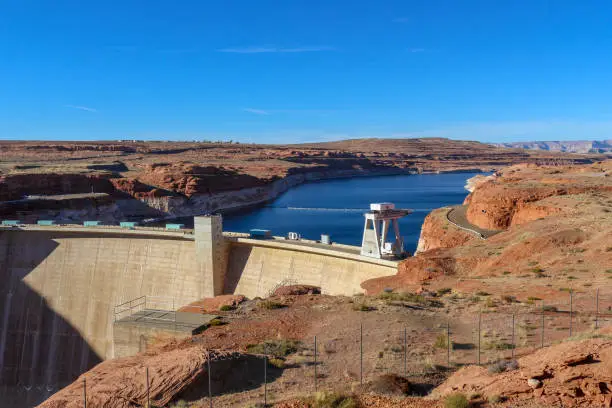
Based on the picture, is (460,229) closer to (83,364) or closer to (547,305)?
(547,305)

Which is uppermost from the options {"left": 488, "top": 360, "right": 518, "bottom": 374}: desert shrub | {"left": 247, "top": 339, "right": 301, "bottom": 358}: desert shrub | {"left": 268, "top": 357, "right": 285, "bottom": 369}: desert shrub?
{"left": 488, "top": 360, "right": 518, "bottom": 374}: desert shrub

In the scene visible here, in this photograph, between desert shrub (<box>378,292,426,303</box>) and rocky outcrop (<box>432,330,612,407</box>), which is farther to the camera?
desert shrub (<box>378,292,426,303</box>)

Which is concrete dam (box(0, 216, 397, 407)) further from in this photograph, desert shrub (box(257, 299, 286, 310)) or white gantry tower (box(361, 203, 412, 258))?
desert shrub (box(257, 299, 286, 310))

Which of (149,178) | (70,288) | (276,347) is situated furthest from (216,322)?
(149,178)

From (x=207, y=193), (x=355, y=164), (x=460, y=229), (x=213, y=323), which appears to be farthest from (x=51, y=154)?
(x=213, y=323)

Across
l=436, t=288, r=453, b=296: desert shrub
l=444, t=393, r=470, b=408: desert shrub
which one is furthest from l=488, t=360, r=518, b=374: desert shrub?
l=436, t=288, r=453, b=296: desert shrub

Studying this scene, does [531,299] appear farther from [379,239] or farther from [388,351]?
[379,239]

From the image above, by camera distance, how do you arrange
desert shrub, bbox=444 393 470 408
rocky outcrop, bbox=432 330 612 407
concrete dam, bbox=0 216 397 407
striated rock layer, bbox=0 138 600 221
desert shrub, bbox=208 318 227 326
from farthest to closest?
striated rock layer, bbox=0 138 600 221
concrete dam, bbox=0 216 397 407
desert shrub, bbox=208 318 227 326
desert shrub, bbox=444 393 470 408
rocky outcrop, bbox=432 330 612 407
